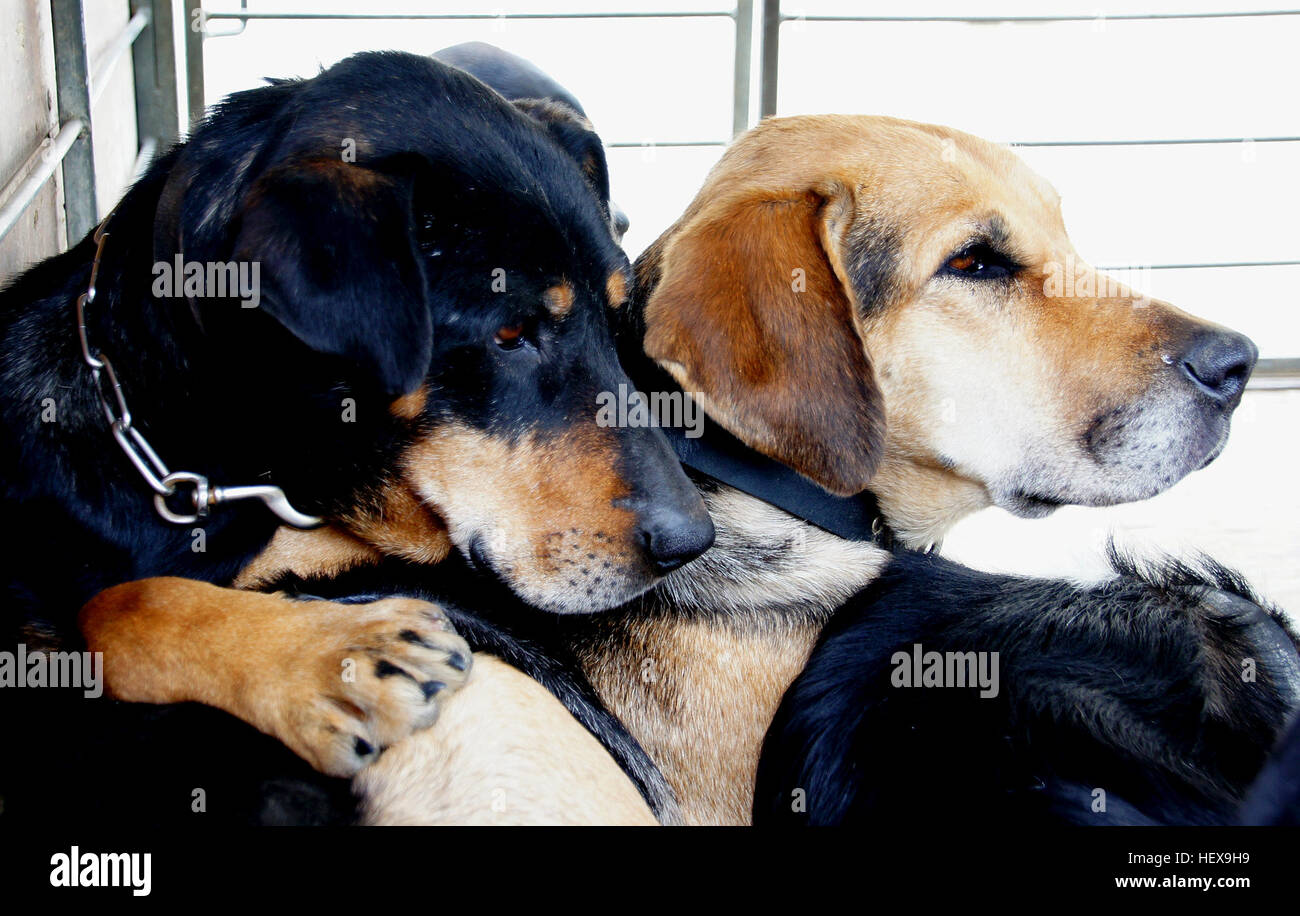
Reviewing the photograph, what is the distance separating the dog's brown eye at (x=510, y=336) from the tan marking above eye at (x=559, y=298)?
7 centimetres

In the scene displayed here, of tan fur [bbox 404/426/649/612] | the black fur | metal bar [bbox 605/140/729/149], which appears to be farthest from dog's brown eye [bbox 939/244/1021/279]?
metal bar [bbox 605/140/729/149]

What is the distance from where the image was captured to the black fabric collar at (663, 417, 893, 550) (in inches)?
98.3

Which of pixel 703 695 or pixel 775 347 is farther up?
pixel 775 347

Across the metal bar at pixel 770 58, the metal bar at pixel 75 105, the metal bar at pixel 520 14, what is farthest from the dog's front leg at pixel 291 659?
the metal bar at pixel 770 58

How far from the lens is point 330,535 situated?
2.46 metres

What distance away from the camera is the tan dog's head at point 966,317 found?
7.94 ft

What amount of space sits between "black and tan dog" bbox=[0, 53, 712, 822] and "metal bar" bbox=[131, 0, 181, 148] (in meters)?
4.80

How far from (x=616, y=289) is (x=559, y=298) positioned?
228mm

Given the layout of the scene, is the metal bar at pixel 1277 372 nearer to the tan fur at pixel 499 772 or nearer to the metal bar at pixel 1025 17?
the metal bar at pixel 1025 17

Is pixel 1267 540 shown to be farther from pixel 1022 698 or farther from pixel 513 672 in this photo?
pixel 513 672

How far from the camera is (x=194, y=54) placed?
267 inches

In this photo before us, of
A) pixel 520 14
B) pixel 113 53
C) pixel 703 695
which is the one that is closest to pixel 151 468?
pixel 703 695

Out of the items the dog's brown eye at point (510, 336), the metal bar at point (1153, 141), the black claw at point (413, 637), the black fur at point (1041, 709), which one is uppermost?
the dog's brown eye at point (510, 336)

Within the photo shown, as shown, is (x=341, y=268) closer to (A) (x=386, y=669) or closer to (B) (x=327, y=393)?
(B) (x=327, y=393)
